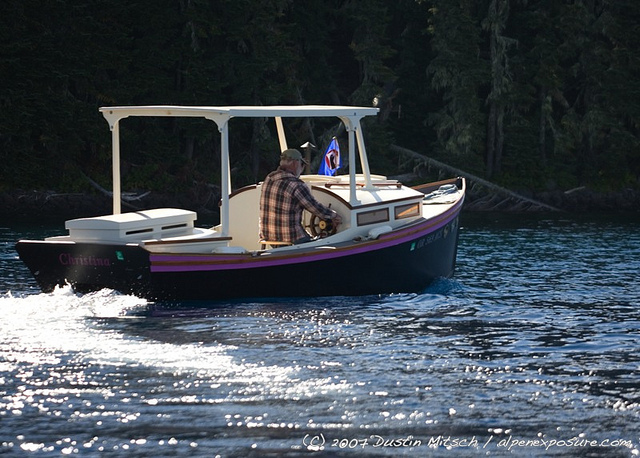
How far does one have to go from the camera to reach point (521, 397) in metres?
10.5

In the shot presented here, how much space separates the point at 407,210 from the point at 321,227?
1.45 metres

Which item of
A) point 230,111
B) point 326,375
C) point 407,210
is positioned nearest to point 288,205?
point 230,111

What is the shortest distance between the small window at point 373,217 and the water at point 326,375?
3.44ft

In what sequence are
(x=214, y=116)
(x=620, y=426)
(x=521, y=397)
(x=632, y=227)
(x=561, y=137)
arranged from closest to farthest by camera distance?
(x=620, y=426), (x=521, y=397), (x=214, y=116), (x=632, y=227), (x=561, y=137)

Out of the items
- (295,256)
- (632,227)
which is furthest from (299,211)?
(632,227)

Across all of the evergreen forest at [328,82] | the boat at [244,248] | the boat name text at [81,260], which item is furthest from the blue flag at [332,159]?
the evergreen forest at [328,82]

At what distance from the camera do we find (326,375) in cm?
1123

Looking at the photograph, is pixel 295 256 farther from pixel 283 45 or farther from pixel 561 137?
pixel 561 137

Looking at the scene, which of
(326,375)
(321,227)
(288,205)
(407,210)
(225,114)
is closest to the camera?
(326,375)

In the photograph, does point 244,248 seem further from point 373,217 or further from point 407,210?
point 407,210

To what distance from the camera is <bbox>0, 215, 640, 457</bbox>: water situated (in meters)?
9.16

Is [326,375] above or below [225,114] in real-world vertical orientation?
below

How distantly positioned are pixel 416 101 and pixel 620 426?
3583 centimetres

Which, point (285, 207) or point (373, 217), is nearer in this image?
point (285, 207)
